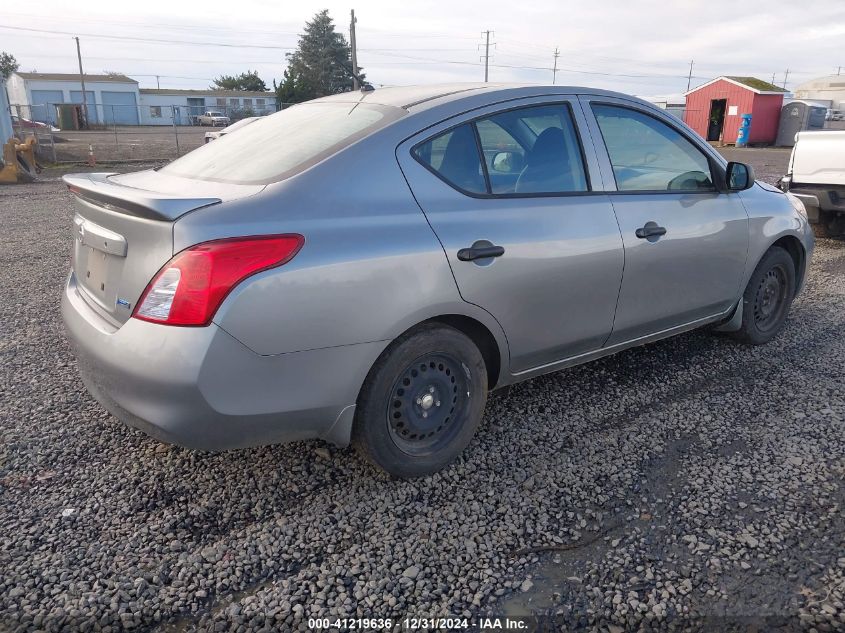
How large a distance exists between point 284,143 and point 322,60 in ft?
224

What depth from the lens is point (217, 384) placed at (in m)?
2.39

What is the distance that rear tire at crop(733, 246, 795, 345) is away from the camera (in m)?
4.53

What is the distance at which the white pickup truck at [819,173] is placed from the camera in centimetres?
775

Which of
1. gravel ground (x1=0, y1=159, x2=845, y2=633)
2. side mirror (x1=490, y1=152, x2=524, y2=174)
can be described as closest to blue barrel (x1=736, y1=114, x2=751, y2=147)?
gravel ground (x1=0, y1=159, x2=845, y2=633)

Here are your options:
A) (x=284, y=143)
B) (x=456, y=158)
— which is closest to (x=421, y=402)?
(x=456, y=158)

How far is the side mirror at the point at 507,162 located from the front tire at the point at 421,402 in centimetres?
81

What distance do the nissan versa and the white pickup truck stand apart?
4.81 m

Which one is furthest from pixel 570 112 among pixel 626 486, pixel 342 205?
pixel 626 486

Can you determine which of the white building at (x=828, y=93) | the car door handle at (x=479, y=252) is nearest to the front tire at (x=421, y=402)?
the car door handle at (x=479, y=252)

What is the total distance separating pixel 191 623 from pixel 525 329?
73.1 inches

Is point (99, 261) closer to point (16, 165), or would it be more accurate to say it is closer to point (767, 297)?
point (767, 297)

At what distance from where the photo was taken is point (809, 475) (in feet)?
10.0

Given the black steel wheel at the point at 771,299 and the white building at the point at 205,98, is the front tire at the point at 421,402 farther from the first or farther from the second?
the white building at the point at 205,98

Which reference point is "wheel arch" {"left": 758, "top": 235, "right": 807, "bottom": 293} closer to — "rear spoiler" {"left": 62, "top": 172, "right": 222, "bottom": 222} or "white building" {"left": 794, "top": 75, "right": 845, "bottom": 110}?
"rear spoiler" {"left": 62, "top": 172, "right": 222, "bottom": 222}
